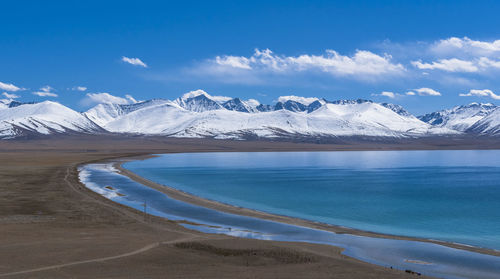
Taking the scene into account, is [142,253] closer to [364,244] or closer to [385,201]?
[364,244]

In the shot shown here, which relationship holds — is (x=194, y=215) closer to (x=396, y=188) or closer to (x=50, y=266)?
(x=50, y=266)

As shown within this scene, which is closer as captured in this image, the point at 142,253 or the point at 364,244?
the point at 142,253

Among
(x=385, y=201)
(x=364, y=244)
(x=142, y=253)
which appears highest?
(x=142, y=253)

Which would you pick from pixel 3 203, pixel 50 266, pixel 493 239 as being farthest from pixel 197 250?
pixel 3 203

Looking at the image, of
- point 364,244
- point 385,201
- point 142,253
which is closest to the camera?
point 142,253

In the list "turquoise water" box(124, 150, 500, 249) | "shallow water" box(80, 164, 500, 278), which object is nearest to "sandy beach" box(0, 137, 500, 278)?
"shallow water" box(80, 164, 500, 278)

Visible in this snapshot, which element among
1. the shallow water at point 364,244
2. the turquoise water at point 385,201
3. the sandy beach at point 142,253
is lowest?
the turquoise water at point 385,201

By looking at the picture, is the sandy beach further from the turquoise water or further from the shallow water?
the turquoise water

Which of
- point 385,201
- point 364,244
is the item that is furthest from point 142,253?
point 385,201

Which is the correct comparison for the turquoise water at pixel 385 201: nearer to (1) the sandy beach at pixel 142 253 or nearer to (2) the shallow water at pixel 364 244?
(2) the shallow water at pixel 364 244

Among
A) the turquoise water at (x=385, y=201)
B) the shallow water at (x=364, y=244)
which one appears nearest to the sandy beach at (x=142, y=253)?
the shallow water at (x=364, y=244)

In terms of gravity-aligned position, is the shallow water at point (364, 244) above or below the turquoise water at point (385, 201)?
above
